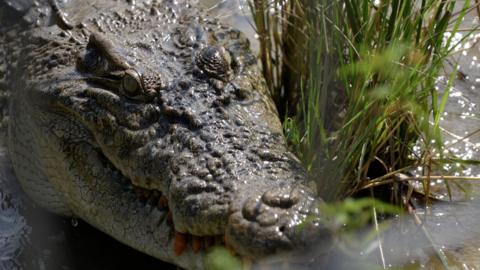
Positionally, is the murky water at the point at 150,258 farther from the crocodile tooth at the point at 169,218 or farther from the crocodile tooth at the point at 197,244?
the crocodile tooth at the point at 197,244

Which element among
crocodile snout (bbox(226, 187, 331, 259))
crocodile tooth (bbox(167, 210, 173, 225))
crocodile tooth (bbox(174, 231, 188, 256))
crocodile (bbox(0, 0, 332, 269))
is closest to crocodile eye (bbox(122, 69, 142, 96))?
crocodile (bbox(0, 0, 332, 269))

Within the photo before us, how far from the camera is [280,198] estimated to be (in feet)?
8.89

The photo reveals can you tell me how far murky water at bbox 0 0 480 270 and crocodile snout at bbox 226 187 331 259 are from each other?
696 millimetres

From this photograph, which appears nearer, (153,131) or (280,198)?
(280,198)

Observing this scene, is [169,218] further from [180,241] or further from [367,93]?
[367,93]

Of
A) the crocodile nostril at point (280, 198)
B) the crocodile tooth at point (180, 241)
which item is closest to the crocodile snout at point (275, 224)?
the crocodile nostril at point (280, 198)

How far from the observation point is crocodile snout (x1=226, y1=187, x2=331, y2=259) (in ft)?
8.58

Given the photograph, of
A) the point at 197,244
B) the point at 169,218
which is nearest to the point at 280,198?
the point at 197,244

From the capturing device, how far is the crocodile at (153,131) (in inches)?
110

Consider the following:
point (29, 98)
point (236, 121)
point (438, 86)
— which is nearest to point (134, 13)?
point (29, 98)

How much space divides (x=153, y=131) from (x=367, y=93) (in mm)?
969

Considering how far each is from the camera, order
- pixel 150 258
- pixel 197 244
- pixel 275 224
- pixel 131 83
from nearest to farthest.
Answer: pixel 275 224 → pixel 197 244 → pixel 131 83 → pixel 150 258

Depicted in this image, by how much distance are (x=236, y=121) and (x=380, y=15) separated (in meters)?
0.87

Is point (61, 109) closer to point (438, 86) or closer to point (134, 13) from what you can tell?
point (134, 13)
